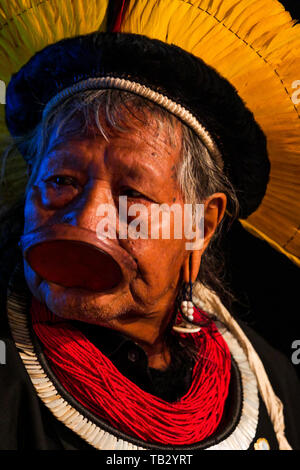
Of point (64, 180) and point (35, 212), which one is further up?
point (64, 180)

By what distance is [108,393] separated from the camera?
1.28m

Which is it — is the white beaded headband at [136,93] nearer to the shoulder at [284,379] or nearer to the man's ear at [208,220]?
the man's ear at [208,220]

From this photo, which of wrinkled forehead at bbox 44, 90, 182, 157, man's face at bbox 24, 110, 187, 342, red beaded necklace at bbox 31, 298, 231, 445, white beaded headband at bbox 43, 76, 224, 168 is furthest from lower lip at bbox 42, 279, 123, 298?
white beaded headband at bbox 43, 76, 224, 168

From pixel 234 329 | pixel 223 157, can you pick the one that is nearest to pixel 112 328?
pixel 223 157

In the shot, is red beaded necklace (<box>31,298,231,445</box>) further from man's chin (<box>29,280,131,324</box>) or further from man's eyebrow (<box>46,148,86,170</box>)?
man's eyebrow (<box>46,148,86,170</box>)

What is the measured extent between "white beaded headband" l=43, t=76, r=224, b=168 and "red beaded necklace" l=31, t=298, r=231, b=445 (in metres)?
0.62

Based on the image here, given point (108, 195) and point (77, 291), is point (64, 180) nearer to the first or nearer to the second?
point (108, 195)

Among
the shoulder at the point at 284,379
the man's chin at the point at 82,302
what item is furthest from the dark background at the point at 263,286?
the man's chin at the point at 82,302

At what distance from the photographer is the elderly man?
122cm

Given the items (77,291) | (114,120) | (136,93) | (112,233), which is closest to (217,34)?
(136,93)

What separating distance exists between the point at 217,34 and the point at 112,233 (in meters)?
0.63

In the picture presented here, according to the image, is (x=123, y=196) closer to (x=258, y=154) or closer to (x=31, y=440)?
(x=258, y=154)

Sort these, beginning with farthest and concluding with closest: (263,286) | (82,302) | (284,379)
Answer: (263,286)
(284,379)
(82,302)

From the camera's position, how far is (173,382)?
60.2 inches
